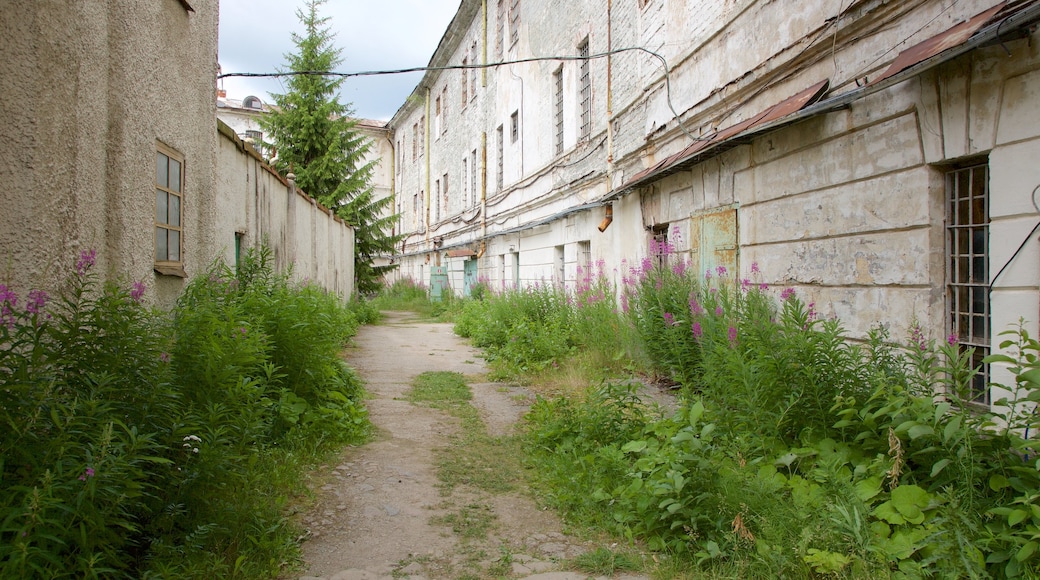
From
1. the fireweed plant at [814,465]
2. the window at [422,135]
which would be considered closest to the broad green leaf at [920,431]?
the fireweed plant at [814,465]

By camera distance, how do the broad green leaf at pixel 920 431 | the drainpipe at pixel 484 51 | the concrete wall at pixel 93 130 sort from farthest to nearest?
the drainpipe at pixel 484 51 < the broad green leaf at pixel 920 431 < the concrete wall at pixel 93 130

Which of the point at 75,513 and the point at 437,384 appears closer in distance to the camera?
the point at 75,513

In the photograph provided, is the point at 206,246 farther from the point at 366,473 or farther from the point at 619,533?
the point at 619,533

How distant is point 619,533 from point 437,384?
16.4 ft

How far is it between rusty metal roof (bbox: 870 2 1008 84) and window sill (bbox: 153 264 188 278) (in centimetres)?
529

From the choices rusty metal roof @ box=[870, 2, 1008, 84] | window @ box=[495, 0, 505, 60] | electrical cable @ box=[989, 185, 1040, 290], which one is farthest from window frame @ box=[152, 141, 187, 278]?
window @ box=[495, 0, 505, 60]

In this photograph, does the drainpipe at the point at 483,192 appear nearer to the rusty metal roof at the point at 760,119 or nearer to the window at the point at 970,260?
the rusty metal roof at the point at 760,119

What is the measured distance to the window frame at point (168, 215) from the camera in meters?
4.69

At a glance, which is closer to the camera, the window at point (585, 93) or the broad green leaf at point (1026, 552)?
the broad green leaf at point (1026, 552)

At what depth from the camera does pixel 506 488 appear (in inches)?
178

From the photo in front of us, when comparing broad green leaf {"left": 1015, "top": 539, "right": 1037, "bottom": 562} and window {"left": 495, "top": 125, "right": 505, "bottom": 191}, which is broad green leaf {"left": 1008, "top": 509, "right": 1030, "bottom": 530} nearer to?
broad green leaf {"left": 1015, "top": 539, "right": 1037, "bottom": 562}

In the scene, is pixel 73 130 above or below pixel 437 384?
above

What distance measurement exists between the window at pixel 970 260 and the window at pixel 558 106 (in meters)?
9.88

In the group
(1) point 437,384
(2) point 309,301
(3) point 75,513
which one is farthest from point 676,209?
(3) point 75,513
